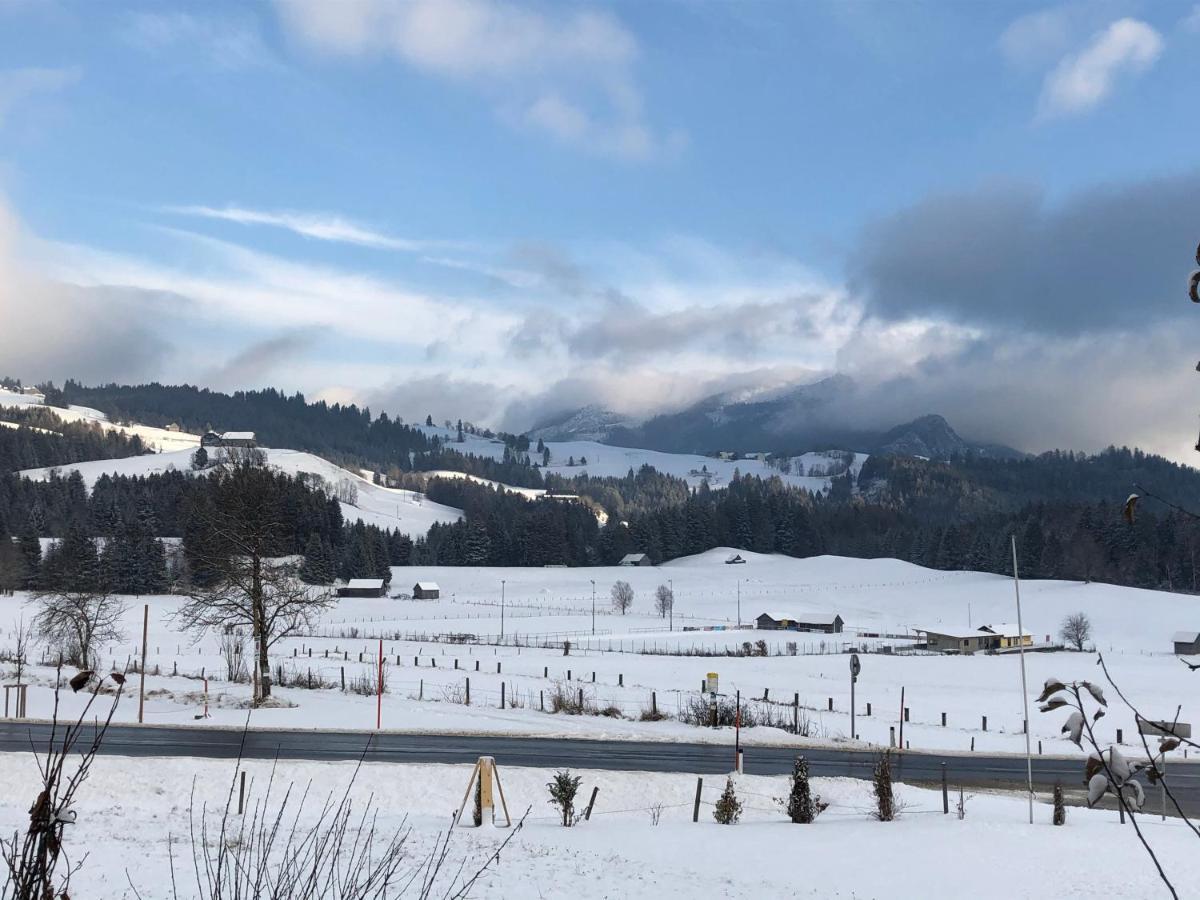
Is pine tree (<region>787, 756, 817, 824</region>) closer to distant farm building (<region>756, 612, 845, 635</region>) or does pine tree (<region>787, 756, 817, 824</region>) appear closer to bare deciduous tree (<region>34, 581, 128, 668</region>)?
bare deciduous tree (<region>34, 581, 128, 668</region>)

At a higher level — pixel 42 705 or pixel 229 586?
pixel 229 586

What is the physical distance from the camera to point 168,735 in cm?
3145

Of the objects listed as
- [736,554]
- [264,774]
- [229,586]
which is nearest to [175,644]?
[229,586]

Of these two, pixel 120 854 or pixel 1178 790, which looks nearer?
pixel 120 854

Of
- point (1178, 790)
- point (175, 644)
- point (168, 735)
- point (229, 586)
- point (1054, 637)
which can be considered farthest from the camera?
point (1054, 637)

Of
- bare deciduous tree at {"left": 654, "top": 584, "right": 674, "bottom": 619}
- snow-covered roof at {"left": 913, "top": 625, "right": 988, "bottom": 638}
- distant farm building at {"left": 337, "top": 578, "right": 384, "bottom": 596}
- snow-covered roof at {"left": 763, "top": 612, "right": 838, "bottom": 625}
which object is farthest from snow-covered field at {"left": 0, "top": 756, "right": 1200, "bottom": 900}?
distant farm building at {"left": 337, "top": 578, "right": 384, "bottom": 596}

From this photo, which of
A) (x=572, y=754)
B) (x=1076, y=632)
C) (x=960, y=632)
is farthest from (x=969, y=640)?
(x=572, y=754)

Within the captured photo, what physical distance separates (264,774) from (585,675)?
3126 cm

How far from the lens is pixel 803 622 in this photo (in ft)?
335

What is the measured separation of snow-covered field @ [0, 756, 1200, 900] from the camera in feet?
51.0

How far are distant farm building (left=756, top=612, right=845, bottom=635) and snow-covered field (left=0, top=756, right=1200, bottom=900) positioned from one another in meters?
76.3

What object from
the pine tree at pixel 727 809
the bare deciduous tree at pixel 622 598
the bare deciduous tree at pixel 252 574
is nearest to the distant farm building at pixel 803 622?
the bare deciduous tree at pixel 622 598

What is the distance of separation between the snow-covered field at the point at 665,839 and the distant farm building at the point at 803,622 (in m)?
76.3

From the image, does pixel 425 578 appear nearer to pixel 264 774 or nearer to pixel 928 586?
pixel 928 586
